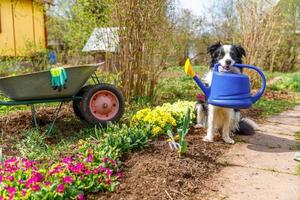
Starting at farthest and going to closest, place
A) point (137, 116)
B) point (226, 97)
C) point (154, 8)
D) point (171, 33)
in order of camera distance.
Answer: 1. point (171, 33)
2. point (154, 8)
3. point (137, 116)
4. point (226, 97)

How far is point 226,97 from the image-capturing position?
3100 mm

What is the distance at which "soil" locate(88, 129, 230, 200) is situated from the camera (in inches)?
84.7

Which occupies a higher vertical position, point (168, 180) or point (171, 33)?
point (171, 33)

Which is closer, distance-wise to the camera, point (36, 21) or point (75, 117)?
point (75, 117)

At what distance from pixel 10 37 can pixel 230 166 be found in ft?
35.9

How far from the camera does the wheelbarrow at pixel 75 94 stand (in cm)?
327

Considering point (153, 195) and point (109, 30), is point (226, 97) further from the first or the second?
point (109, 30)

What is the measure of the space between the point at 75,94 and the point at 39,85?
45 cm

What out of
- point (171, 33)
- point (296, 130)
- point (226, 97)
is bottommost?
point (296, 130)

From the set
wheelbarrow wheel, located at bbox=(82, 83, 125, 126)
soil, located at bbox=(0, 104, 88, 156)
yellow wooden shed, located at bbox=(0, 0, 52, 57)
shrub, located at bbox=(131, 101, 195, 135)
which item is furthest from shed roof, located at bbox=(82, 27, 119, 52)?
yellow wooden shed, located at bbox=(0, 0, 52, 57)

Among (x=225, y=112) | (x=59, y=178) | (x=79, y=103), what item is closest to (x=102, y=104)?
(x=79, y=103)

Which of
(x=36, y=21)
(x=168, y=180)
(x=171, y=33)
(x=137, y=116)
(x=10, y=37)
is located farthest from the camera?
(x=36, y=21)

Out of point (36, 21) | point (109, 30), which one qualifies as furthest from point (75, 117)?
point (36, 21)

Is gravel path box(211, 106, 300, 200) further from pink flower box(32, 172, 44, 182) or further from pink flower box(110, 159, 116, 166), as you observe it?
pink flower box(32, 172, 44, 182)
